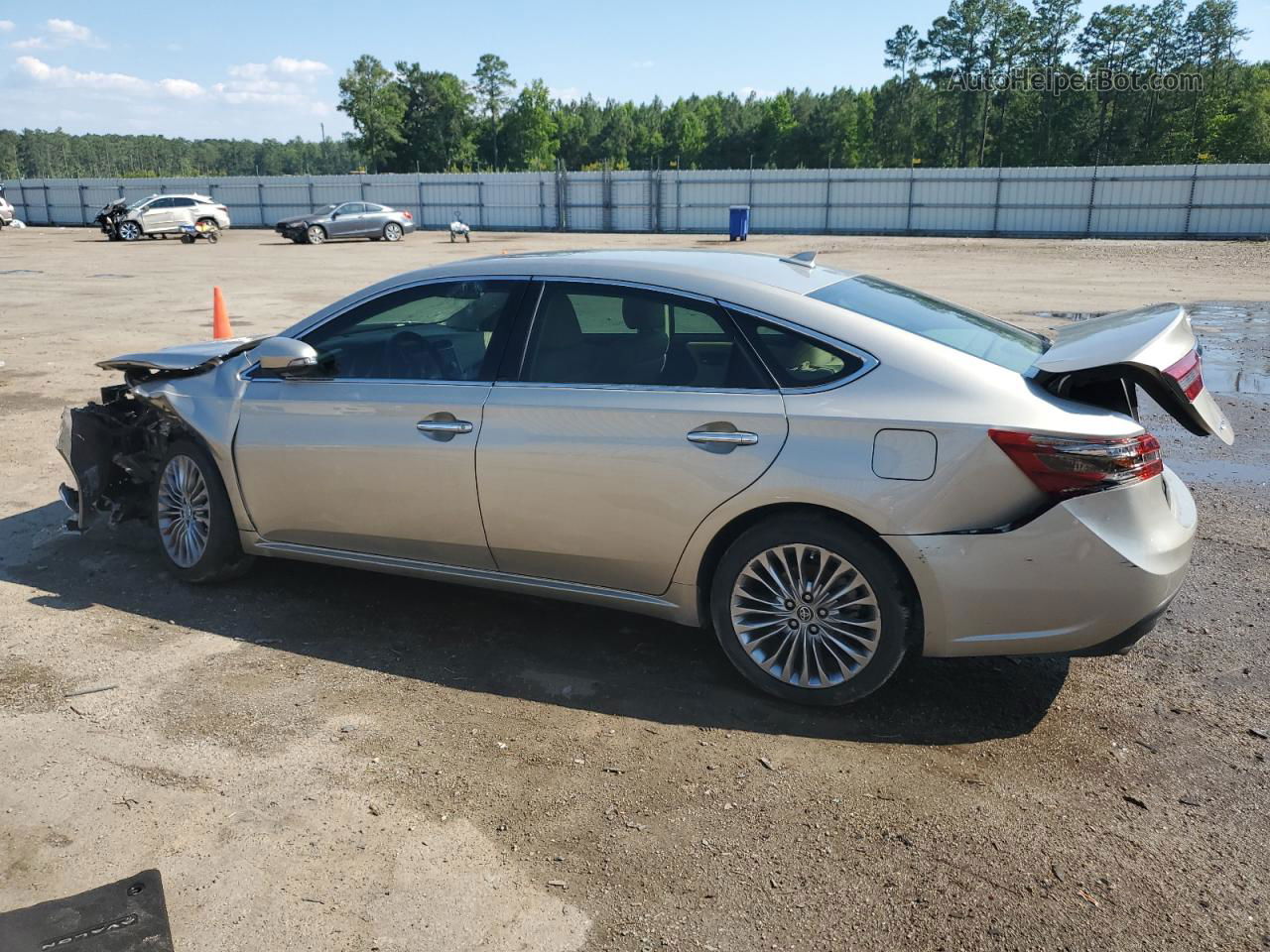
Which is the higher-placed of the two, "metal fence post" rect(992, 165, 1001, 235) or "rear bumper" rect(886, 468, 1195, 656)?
"metal fence post" rect(992, 165, 1001, 235)

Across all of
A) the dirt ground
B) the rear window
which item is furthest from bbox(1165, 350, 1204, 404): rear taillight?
the dirt ground

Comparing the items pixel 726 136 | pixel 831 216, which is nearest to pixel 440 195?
pixel 831 216

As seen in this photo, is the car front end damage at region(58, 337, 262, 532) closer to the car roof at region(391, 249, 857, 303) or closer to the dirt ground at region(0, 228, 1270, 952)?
the dirt ground at region(0, 228, 1270, 952)

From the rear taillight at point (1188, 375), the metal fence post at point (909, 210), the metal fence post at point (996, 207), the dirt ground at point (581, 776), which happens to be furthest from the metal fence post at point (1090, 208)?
the rear taillight at point (1188, 375)

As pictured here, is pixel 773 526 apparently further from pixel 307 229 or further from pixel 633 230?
pixel 633 230

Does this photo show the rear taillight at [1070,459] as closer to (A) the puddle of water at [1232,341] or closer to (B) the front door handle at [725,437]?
A: (B) the front door handle at [725,437]

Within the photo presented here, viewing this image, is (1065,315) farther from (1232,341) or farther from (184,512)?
(184,512)

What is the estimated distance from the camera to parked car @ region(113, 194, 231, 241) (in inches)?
1540

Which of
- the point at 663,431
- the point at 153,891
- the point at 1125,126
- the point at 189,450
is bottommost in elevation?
the point at 153,891

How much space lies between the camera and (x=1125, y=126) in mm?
82188

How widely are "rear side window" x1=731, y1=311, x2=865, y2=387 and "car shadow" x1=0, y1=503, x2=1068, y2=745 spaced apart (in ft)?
4.08

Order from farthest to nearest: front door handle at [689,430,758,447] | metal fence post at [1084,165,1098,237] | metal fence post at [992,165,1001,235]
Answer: metal fence post at [992,165,1001,235] < metal fence post at [1084,165,1098,237] < front door handle at [689,430,758,447]

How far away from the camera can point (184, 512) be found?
5.22 meters

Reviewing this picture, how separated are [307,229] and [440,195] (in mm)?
12957
